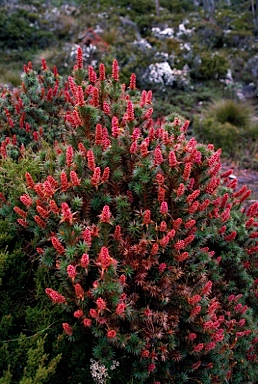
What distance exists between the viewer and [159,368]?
7.57 feet

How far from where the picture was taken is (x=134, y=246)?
220 cm

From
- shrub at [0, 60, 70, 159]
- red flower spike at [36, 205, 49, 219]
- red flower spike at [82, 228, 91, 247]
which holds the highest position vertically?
red flower spike at [82, 228, 91, 247]

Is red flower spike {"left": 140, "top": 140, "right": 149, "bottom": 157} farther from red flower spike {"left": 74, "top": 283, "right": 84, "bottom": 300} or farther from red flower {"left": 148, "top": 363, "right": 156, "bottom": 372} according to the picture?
red flower {"left": 148, "top": 363, "right": 156, "bottom": 372}

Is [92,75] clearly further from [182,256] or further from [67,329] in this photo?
[67,329]

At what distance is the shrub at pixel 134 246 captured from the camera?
206 centimetres

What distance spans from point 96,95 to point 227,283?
1.56m

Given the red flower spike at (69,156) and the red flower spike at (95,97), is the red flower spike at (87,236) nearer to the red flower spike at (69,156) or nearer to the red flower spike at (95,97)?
the red flower spike at (69,156)

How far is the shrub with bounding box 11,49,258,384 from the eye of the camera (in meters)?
2.06

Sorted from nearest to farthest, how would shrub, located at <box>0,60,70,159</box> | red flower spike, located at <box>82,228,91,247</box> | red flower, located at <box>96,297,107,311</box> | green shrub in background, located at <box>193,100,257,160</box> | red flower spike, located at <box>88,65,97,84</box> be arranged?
red flower, located at <box>96,297,107,311</box>, red flower spike, located at <box>82,228,91,247</box>, red flower spike, located at <box>88,65,97,84</box>, shrub, located at <box>0,60,70,159</box>, green shrub in background, located at <box>193,100,257,160</box>

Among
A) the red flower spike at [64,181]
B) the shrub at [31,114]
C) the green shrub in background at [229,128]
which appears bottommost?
the green shrub in background at [229,128]

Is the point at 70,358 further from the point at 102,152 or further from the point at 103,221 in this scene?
the point at 102,152

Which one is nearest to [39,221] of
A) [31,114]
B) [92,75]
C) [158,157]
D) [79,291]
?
[79,291]

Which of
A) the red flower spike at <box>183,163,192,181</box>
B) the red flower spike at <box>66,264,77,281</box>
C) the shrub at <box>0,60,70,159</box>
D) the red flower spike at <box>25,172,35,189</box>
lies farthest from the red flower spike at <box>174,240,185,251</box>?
the shrub at <box>0,60,70,159</box>

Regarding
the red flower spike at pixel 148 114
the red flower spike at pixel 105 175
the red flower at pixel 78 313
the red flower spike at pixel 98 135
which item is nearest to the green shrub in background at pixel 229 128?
the red flower spike at pixel 148 114
